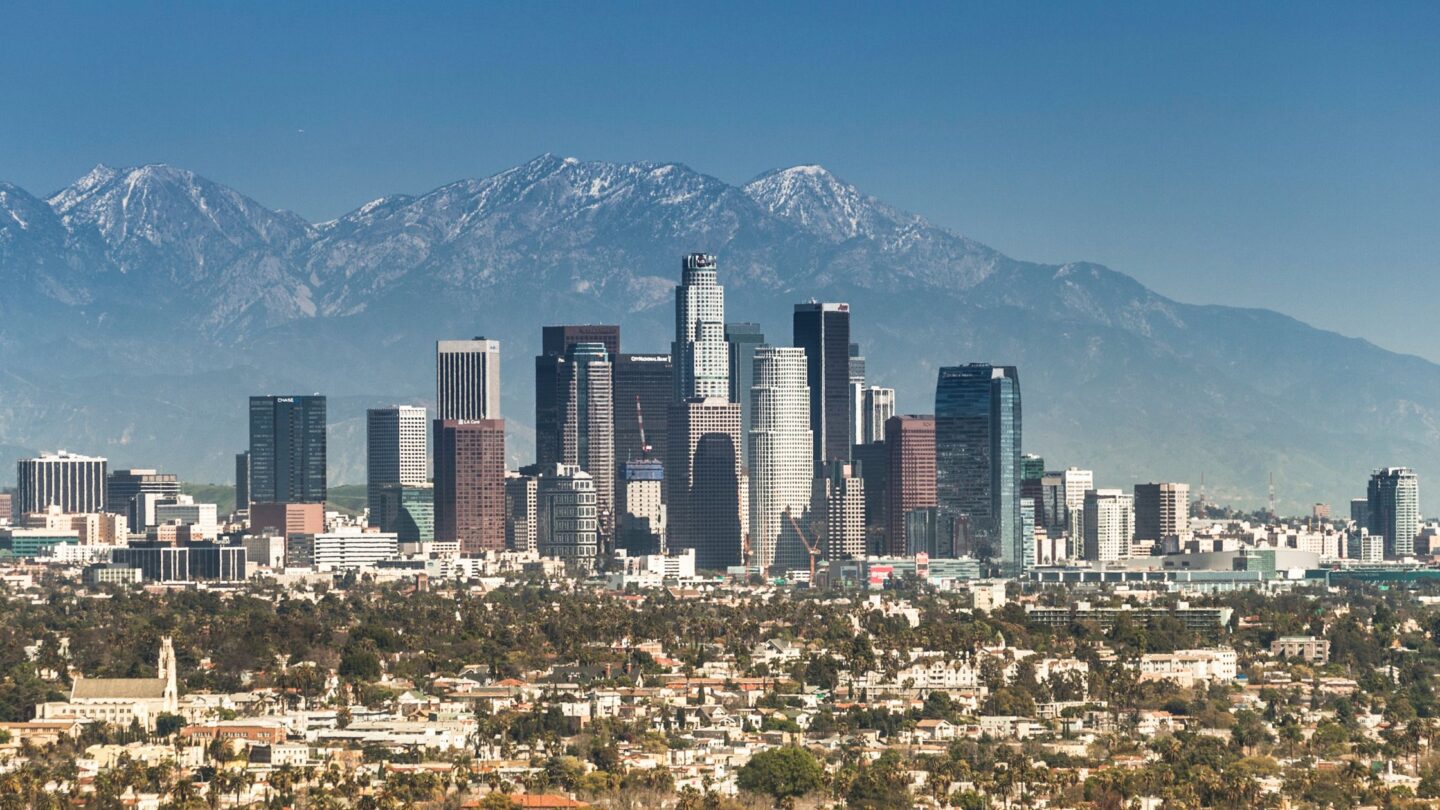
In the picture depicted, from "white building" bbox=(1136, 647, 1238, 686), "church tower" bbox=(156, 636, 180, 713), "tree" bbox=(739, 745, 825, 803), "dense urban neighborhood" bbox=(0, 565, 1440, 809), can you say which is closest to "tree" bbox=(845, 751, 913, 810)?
"dense urban neighborhood" bbox=(0, 565, 1440, 809)

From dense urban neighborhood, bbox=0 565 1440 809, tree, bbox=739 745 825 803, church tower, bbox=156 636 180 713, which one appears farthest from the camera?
church tower, bbox=156 636 180 713

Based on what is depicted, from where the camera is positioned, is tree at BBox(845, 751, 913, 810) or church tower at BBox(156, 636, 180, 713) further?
church tower at BBox(156, 636, 180, 713)

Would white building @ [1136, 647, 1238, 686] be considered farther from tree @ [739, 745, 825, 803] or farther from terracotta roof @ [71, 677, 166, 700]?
terracotta roof @ [71, 677, 166, 700]

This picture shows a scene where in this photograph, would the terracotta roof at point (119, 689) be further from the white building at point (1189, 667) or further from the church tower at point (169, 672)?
the white building at point (1189, 667)

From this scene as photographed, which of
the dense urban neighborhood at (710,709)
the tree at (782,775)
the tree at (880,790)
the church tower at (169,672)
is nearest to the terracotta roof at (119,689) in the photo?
the dense urban neighborhood at (710,709)

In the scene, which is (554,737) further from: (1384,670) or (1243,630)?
(1243,630)

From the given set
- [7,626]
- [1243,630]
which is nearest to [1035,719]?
[1243,630]

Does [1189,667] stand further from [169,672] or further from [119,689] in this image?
[119,689]

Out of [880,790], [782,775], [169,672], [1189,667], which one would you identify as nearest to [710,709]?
[169,672]
